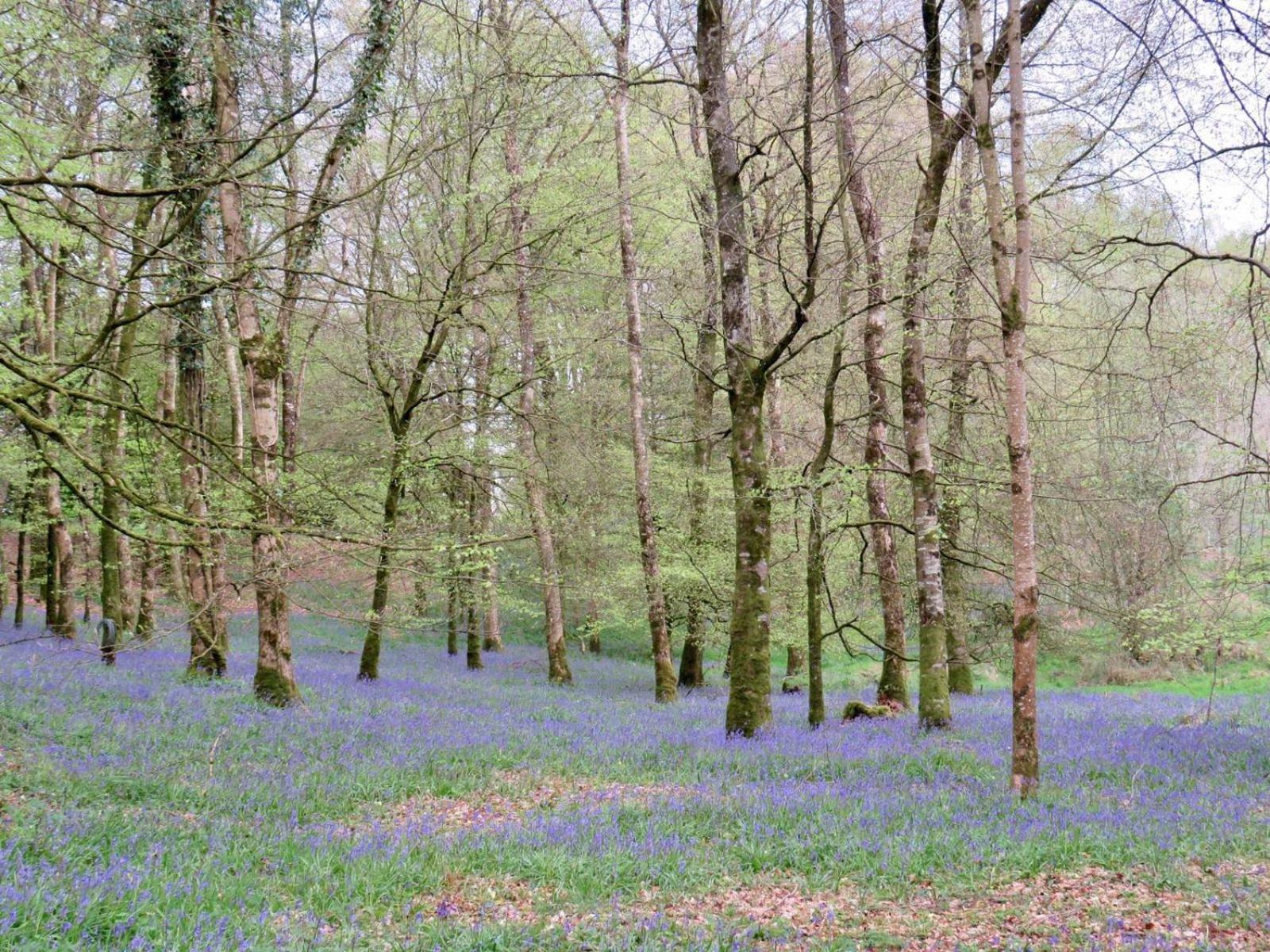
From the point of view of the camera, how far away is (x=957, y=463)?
14.4 metres

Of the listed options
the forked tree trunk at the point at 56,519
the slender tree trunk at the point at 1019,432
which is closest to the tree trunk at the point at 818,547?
the slender tree trunk at the point at 1019,432

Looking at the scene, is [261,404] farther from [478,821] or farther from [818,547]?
[818,547]

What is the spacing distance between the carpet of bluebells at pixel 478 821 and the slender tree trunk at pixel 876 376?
2.01 metres

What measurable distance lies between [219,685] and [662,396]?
15711 millimetres

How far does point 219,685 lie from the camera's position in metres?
13.3

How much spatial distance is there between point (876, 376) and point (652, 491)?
8698 millimetres

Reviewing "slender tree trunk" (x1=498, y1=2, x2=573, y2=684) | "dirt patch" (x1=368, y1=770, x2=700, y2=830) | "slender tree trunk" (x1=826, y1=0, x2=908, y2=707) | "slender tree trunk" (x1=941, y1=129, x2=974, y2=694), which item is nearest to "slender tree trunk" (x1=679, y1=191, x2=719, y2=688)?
"slender tree trunk" (x1=498, y1=2, x2=573, y2=684)

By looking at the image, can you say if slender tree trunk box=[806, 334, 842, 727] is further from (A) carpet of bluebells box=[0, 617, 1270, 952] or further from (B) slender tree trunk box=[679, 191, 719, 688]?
(B) slender tree trunk box=[679, 191, 719, 688]

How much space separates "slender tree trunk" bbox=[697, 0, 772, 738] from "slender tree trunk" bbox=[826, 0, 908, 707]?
60.9 inches

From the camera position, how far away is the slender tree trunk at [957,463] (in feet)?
42.7

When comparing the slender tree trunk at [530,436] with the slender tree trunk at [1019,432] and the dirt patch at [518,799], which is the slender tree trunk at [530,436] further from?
the slender tree trunk at [1019,432]

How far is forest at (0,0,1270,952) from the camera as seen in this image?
5.21 meters

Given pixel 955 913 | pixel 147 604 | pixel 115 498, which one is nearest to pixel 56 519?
pixel 115 498

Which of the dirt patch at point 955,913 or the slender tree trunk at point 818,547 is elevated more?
the slender tree trunk at point 818,547
